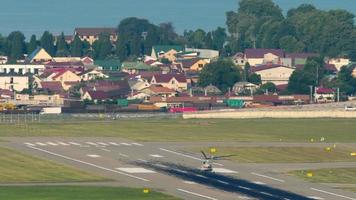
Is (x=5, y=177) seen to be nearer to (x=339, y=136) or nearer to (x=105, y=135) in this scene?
(x=105, y=135)

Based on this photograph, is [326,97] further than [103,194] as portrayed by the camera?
Yes

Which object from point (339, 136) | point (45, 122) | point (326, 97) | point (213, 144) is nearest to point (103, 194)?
point (213, 144)

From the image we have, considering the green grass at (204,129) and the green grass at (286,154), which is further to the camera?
the green grass at (204,129)

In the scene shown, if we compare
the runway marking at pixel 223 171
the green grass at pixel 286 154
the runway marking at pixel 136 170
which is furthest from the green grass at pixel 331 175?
the runway marking at pixel 136 170

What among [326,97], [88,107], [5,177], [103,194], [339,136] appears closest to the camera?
[103,194]

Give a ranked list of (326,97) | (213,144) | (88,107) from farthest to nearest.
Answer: (326,97)
(88,107)
(213,144)

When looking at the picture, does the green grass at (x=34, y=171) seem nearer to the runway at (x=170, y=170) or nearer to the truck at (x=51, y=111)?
the runway at (x=170, y=170)

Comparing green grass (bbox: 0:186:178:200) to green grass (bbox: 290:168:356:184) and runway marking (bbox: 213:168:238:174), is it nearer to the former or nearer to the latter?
runway marking (bbox: 213:168:238:174)
